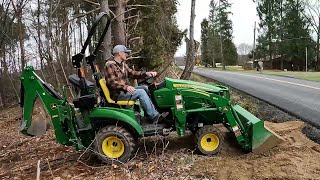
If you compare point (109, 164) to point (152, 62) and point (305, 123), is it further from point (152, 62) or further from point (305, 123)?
point (152, 62)

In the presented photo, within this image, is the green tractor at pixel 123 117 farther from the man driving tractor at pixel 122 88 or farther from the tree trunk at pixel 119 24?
the tree trunk at pixel 119 24

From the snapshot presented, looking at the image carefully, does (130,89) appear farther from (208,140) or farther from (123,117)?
(208,140)

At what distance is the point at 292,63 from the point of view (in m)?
60.4

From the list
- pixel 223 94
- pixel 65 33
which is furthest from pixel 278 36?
pixel 223 94

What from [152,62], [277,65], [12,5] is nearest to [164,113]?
[152,62]

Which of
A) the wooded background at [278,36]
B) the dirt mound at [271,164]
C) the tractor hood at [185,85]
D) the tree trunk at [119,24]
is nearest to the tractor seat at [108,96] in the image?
the tractor hood at [185,85]

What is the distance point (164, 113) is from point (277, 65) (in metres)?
61.1

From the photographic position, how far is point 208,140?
693 cm

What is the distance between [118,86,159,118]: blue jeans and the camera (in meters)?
6.76

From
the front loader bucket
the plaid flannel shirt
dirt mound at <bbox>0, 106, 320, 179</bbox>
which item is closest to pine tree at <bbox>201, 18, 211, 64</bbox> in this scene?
dirt mound at <bbox>0, 106, 320, 179</bbox>

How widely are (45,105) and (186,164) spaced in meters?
2.54

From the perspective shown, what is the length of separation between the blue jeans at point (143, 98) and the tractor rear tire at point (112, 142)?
49cm

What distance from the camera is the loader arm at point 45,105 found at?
6.79 m

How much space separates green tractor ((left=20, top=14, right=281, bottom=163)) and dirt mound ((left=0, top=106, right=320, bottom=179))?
0.25m
